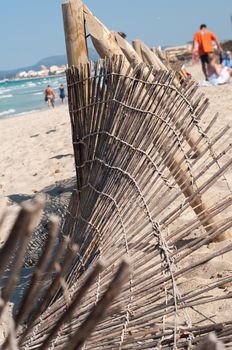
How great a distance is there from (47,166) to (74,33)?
3751mm

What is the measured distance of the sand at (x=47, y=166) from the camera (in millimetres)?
3051

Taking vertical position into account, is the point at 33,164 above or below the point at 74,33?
above

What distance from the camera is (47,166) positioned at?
23.4ft

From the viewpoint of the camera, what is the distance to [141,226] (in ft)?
7.79

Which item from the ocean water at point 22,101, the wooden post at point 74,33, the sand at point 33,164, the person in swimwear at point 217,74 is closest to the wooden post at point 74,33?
the wooden post at point 74,33

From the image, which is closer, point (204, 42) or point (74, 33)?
point (74, 33)

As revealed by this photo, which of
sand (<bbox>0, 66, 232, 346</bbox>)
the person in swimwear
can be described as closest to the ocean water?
the person in swimwear

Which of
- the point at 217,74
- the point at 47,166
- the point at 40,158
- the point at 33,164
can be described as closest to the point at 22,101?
the point at 217,74

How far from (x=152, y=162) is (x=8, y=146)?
8.14 metres

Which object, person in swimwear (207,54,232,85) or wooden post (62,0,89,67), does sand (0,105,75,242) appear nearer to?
wooden post (62,0,89,67)

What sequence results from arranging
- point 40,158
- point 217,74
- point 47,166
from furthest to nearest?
point 217,74 < point 40,158 < point 47,166

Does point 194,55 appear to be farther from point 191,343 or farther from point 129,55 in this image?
point 191,343

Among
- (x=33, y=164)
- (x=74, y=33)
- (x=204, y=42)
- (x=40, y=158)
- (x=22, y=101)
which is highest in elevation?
(x=22, y=101)

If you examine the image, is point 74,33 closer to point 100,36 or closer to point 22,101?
point 100,36
